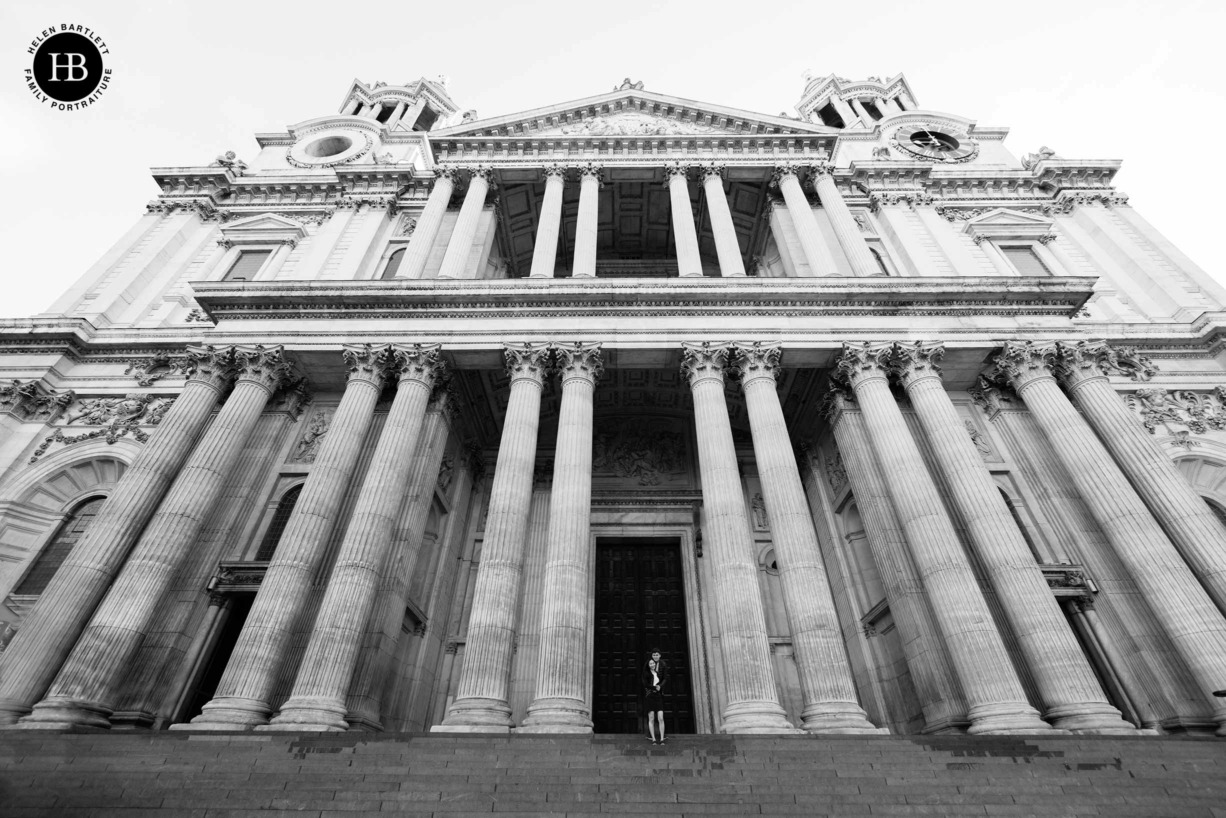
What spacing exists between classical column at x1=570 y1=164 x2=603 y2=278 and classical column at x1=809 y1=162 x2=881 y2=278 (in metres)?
7.63

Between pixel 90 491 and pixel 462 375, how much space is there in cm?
1042

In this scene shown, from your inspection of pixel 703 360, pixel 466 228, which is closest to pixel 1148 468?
pixel 703 360

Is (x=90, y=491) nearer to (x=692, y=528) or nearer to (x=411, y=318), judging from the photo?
(x=411, y=318)

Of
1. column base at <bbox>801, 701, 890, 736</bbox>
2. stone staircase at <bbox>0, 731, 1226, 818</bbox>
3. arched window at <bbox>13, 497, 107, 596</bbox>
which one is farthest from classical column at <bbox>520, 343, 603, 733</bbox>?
arched window at <bbox>13, 497, 107, 596</bbox>

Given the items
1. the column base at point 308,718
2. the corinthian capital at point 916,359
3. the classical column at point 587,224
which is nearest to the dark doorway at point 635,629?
the column base at point 308,718

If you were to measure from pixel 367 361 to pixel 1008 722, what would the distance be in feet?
50.2

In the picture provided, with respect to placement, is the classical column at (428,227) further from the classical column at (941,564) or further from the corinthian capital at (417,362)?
the classical column at (941,564)

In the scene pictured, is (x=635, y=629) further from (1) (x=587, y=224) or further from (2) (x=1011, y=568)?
(1) (x=587, y=224)

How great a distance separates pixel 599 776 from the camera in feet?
27.7

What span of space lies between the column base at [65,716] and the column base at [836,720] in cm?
1237

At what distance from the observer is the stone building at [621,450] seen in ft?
38.1

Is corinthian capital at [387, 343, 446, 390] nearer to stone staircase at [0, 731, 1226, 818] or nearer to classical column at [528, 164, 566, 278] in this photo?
classical column at [528, 164, 566, 278]

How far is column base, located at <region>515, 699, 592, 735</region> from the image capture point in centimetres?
1026

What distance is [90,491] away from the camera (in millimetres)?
16734
